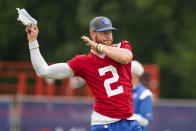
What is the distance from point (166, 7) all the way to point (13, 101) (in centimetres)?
1622

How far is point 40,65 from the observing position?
612 centimetres

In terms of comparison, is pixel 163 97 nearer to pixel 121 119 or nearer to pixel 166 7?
pixel 166 7

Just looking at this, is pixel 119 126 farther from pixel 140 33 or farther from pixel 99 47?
pixel 140 33

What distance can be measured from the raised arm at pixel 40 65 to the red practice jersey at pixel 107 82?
101 mm

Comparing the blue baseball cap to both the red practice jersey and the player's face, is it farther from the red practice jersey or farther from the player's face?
the red practice jersey

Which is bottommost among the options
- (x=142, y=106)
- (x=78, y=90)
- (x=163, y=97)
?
(x=163, y=97)

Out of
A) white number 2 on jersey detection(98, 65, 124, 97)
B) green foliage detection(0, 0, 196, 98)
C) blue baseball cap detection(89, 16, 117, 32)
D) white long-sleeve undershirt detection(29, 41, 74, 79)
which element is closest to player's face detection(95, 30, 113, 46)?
blue baseball cap detection(89, 16, 117, 32)

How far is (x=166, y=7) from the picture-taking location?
90.3 feet

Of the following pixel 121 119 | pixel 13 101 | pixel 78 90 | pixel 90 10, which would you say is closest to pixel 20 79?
pixel 78 90

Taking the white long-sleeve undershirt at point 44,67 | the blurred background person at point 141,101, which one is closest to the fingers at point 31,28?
the white long-sleeve undershirt at point 44,67

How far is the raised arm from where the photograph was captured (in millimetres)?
6012

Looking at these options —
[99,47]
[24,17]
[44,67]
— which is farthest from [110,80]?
[24,17]

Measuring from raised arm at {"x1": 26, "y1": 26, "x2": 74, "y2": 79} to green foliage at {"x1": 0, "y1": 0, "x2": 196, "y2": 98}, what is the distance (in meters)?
19.7

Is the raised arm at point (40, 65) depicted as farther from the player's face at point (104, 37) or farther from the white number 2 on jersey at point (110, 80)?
the player's face at point (104, 37)
